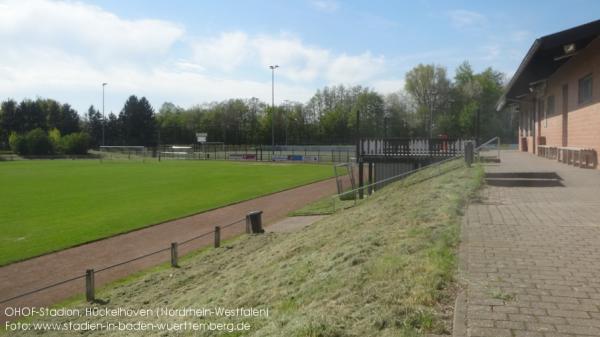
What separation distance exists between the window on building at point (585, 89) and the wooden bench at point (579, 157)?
1730 mm

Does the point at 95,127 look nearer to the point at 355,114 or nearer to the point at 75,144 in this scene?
the point at 75,144

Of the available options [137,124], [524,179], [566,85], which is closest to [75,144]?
[137,124]

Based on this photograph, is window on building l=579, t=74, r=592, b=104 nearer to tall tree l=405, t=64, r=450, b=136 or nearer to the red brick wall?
the red brick wall

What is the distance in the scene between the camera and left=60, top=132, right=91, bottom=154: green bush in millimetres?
94188

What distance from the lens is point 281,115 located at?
354ft

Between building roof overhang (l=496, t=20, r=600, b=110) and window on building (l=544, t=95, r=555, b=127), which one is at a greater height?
building roof overhang (l=496, t=20, r=600, b=110)

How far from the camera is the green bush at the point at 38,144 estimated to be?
3514 inches

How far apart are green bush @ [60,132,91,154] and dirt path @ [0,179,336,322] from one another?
8224 centimetres

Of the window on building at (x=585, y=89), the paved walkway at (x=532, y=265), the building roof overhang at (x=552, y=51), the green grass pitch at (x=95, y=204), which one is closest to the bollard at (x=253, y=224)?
the green grass pitch at (x=95, y=204)

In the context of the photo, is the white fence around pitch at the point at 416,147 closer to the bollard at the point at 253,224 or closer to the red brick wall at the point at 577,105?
the red brick wall at the point at 577,105

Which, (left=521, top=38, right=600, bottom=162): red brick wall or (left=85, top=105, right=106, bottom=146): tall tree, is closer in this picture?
(left=521, top=38, right=600, bottom=162): red brick wall

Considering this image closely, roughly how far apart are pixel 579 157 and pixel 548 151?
6801 millimetres

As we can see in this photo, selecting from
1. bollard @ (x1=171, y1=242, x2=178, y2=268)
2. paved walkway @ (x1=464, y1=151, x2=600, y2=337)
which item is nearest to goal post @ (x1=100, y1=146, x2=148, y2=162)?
bollard @ (x1=171, y1=242, x2=178, y2=268)

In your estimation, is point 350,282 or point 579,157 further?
point 579,157
